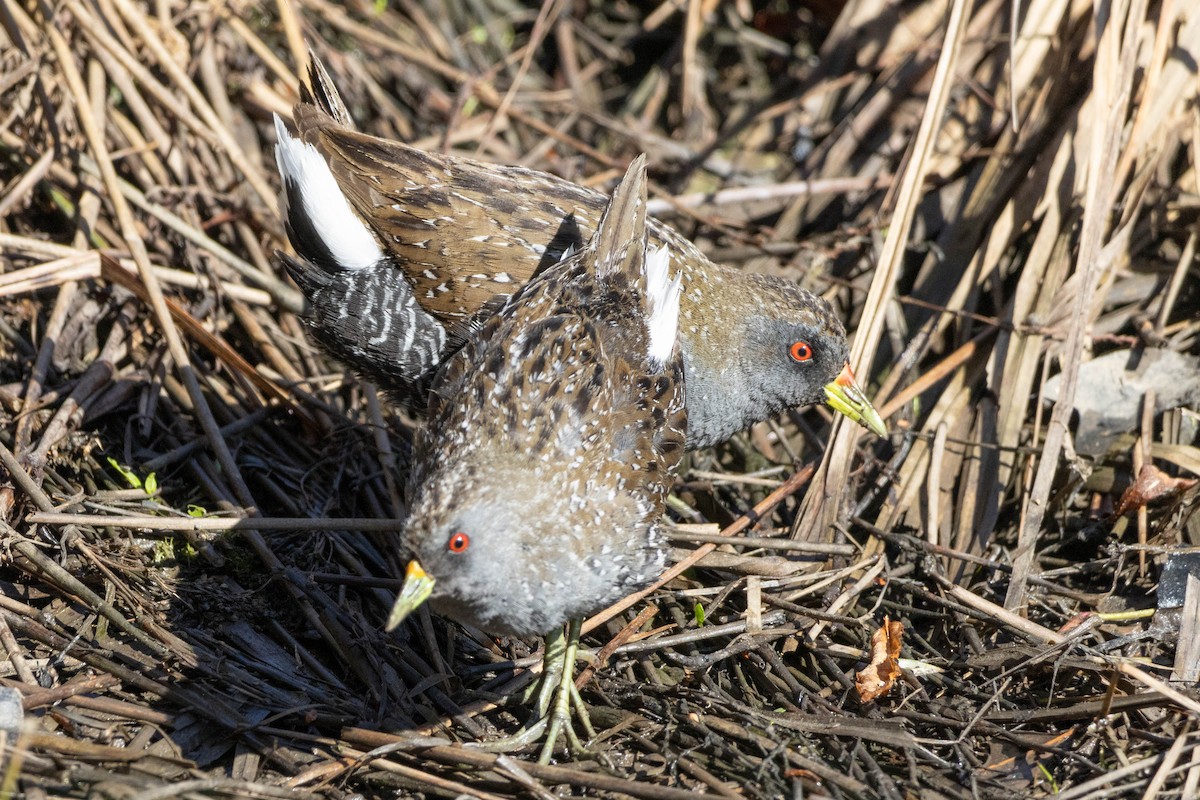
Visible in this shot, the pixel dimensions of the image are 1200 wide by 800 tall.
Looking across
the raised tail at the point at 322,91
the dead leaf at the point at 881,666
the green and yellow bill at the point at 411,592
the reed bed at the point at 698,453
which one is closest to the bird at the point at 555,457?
the green and yellow bill at the point at 411,592

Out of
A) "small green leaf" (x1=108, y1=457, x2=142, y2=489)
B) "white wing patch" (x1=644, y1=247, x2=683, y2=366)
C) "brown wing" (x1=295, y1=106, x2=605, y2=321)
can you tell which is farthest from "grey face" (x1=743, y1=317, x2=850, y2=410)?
"small green leaf" (x1=108, y1=457, x2=142, y2=489)

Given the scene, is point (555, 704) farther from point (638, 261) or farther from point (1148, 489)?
point (1148, 489)

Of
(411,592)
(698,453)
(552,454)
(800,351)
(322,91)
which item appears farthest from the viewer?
(698,453)

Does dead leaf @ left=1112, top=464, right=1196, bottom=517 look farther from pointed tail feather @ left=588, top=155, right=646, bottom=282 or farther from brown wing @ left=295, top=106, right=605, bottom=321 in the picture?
brown wing @ left=295, top=106, right=605, bottom=321

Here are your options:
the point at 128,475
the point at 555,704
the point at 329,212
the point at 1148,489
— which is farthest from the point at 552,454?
the point at 1148,489

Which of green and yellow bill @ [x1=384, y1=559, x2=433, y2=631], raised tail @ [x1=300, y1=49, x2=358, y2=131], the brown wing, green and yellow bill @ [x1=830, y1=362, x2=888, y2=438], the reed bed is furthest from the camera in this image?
raised tail @ [x1=300, y1=49, x2=358, y2=131]

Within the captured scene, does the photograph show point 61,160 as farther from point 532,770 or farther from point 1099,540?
point 1099,540

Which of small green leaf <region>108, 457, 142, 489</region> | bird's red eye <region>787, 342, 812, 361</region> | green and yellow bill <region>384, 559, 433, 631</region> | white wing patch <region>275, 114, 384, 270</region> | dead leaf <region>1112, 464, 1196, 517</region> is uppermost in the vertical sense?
white wing patch <region>275, 114, 384, 270</region>

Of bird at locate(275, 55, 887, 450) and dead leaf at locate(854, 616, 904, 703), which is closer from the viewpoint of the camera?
dead leaf at locate(854, 616, 904, 703)

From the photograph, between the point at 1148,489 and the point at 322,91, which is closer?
the point at 1148,489
